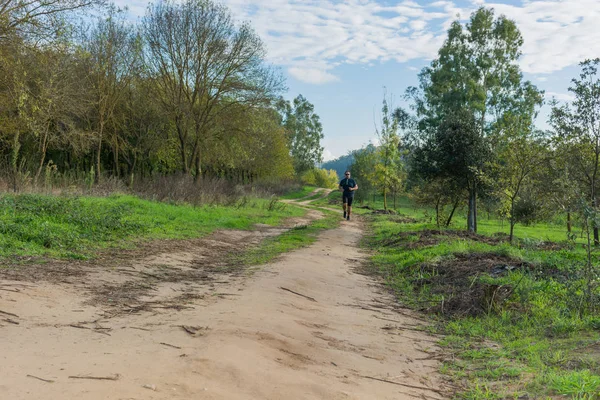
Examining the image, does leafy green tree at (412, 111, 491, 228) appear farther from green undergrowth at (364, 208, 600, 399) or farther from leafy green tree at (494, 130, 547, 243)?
green undergrowth at (364, 208, 600, 399)

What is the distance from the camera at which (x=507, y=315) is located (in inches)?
250

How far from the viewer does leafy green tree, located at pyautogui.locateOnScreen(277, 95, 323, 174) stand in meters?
94.6

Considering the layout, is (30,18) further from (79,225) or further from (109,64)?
(109,64)

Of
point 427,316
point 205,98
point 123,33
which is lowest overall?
point 427,316

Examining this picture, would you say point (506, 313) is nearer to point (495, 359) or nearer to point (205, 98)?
point (495, 359)

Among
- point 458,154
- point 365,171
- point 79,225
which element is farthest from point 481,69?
point 79,225

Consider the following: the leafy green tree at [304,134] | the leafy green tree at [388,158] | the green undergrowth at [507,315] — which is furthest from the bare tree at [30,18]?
the leafy green tree at [304,134]

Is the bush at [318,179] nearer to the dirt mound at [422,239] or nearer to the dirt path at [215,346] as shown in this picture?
the dirt mound at [422,239]

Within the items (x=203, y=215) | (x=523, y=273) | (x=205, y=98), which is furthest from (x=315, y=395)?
(x=205, y=98)

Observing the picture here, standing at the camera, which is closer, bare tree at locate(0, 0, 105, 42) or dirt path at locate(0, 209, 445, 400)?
dirt path at locate(0, 209, 445, 400)

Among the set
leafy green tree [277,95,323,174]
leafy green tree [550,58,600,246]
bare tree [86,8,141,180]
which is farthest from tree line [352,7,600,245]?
leafy green tree [277,95,323,174]

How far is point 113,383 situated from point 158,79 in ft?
94.4

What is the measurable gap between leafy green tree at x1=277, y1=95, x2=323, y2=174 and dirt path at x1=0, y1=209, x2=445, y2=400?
3377 inches

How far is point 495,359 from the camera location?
4.76m
